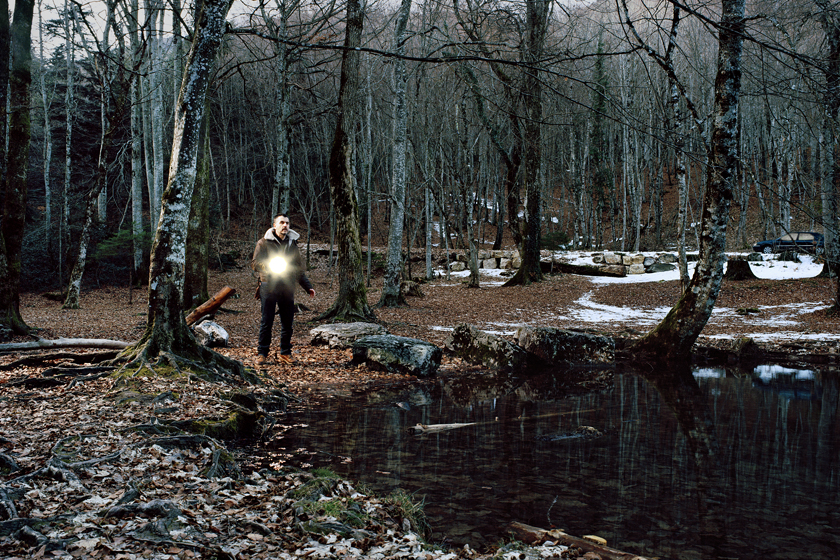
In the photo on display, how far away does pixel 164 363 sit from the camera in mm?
6297

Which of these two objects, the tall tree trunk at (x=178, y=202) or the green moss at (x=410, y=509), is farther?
the tall tree trunk at (x=178, y=202)

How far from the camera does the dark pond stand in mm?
3596

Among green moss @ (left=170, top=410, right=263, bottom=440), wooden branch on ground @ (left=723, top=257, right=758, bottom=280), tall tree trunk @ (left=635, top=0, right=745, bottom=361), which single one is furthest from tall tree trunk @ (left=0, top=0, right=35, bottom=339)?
wooden branch on ground @ (left=723, top=257, right=758, bottom=280)

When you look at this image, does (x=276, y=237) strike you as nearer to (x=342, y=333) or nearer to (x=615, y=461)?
(x=342, y=333)

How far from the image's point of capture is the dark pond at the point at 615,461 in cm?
360

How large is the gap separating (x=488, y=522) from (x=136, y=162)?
2023 centimetres

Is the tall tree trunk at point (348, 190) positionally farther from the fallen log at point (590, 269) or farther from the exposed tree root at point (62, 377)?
the fallen log at point (590, 269)

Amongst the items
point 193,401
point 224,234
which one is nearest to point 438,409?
point 193,401

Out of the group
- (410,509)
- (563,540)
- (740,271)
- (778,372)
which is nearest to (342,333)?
(410,509)

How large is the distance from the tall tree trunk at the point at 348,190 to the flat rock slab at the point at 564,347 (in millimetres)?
3836

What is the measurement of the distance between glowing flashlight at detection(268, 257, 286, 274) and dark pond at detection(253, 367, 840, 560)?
2407 millimetres

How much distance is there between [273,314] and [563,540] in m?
6.22

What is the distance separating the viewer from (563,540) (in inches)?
129

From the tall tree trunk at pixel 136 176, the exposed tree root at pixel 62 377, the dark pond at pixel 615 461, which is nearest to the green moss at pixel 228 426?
the dark pond at pixel 615 461
